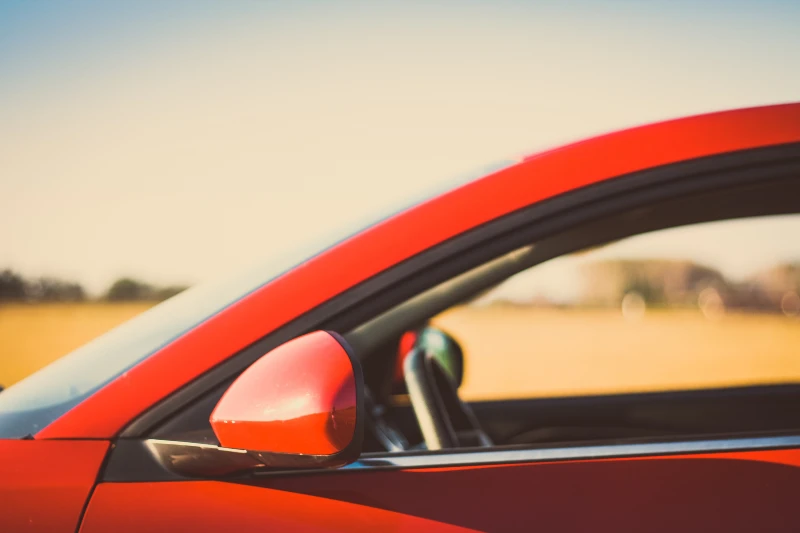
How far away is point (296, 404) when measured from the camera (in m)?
0.92

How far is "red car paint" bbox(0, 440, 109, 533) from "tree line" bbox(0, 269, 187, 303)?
4200 centimetres

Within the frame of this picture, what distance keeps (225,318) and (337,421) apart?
0.31m

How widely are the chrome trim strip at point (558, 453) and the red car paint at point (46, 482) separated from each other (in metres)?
0.41

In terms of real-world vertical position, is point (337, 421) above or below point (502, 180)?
below

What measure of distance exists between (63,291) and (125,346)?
50555mm

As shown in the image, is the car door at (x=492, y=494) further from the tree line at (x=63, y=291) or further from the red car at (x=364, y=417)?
the tree line at (x=63, y=291)

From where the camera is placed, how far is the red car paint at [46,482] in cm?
97

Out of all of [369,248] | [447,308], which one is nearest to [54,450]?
[369,248]

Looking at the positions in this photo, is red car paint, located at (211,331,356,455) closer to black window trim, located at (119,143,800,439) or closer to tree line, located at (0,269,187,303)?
black window trim, located at (119,143,800,439)

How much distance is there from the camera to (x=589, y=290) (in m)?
56.7

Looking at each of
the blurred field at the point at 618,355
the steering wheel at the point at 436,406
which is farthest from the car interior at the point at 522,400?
the blurred field at the point at 618,355

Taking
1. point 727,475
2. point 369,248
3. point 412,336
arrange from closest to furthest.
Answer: point 727,475 → point 369,248 → point 412,336

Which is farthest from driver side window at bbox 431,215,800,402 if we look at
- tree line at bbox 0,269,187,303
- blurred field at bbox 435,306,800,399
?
tree line at bbox 0,269,187,303

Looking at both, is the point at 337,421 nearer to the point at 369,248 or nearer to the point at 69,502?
the point at 369,248
